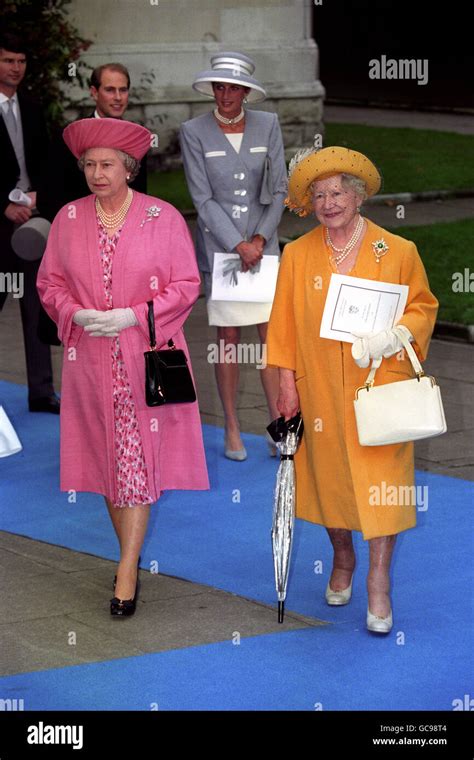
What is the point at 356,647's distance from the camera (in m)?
5.98

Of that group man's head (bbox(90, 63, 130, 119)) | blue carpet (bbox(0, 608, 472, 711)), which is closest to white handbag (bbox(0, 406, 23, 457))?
blue carpet (bbox(0, 608, 472, 711))

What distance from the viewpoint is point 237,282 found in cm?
880

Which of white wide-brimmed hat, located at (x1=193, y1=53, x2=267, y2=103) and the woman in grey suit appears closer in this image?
white wide-brimmed hat, located at (x1=193, y1=53, x2=267, y2=103)

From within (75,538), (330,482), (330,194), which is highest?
(330,194)

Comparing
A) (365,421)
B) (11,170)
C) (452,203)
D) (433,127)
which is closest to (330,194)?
(365,421)

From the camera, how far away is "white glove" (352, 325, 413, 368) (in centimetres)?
588

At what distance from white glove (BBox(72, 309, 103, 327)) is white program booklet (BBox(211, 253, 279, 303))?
2500mm

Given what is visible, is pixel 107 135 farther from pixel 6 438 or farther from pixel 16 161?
pixel 16 161

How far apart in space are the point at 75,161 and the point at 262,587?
111 inches

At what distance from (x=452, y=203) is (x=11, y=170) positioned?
10375 mm

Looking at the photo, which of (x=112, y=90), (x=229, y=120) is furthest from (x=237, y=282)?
(x=112, y=90)

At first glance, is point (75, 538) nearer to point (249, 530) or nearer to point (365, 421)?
point (249, 530)

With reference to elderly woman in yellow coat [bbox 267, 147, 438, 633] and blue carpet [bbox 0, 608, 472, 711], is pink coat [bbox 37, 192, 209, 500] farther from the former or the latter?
blue carpet [bbox 0, 608, 472, 711]

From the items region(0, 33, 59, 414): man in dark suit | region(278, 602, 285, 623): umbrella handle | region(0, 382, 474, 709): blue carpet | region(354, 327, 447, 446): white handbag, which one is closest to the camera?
region(0, 382, 474, 709): blue carpet
